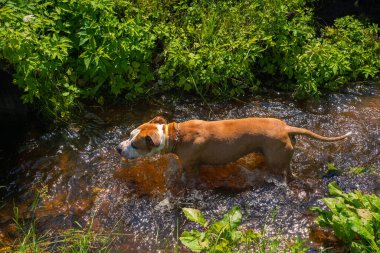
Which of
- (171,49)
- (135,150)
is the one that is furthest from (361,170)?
(171,49)

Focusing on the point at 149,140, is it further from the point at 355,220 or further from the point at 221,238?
the point at 355,220

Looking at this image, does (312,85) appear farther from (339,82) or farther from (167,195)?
(167,195)

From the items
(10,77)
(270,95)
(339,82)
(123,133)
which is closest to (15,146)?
(10,77)

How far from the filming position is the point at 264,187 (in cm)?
590

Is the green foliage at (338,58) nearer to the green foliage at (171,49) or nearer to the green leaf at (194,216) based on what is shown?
the green foliage at (171,49)

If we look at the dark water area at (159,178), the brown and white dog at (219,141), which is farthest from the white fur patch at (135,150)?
the dark water area at (159,178)

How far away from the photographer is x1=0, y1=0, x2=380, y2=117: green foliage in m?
6.41

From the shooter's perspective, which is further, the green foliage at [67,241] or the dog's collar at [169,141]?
the dog's collar at [169,141]

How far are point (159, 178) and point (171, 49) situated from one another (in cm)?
211

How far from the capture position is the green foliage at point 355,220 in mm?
4359

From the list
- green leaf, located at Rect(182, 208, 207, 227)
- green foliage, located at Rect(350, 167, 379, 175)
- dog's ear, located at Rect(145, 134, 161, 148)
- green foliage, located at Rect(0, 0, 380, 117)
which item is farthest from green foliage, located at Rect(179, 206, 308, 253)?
green foliage, located at Rect(0, 0, 380, 117)

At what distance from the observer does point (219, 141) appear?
5.70 meters

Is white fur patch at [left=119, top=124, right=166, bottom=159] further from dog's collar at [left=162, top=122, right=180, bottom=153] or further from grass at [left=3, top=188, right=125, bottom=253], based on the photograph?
grass at [left=3, top=188, right=125, bottom=253]

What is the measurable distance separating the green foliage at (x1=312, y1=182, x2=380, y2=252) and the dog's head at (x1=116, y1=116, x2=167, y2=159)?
2025 mm
